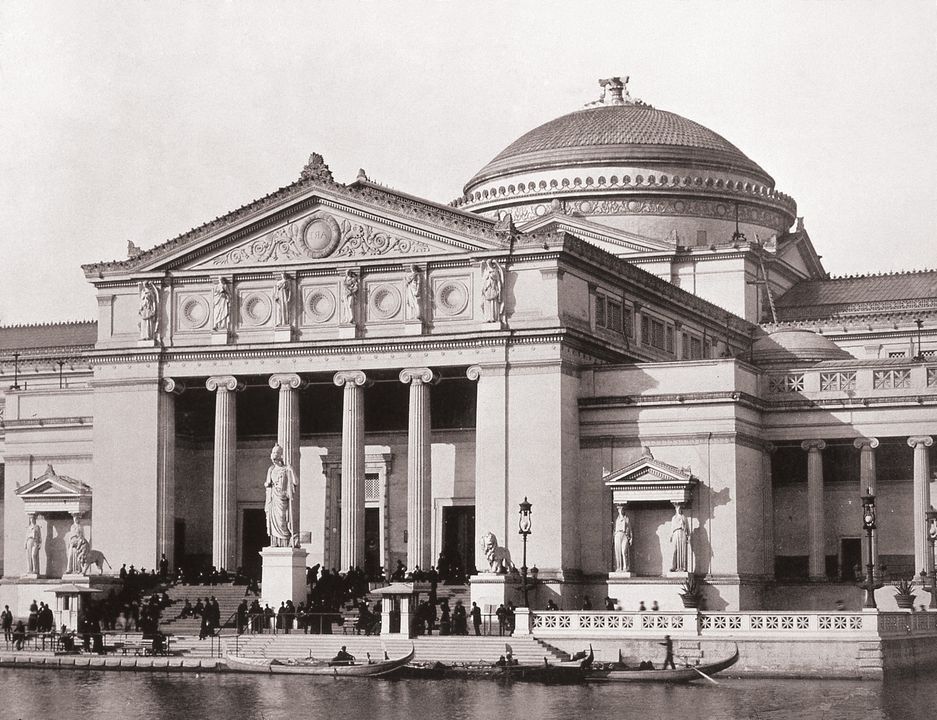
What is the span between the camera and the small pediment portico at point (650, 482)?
3012 inches

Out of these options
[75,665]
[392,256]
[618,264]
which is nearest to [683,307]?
[618,264]

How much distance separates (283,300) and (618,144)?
1081 inches

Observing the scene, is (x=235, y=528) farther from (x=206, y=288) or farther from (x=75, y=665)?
(x=75, y=665)

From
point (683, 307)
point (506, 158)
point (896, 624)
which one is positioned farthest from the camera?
point (506, 158)

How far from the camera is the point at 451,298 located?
79625mm

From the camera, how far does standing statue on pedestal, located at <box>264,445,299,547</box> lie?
2825 inches

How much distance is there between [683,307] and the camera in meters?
90.5

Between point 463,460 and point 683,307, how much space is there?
1326cm

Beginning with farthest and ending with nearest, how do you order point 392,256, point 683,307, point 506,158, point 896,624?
1. point 506,158
2. point 683,307
3. point 392,256
4. point 896,624

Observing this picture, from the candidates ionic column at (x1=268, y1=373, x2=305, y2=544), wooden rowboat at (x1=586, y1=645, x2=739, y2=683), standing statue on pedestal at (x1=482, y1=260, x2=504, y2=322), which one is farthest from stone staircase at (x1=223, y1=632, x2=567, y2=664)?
standing statue on pedestal at (x1=482, y1=260, x2=504, y2=322)

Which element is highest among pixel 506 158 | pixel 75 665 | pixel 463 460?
pixel 506 158

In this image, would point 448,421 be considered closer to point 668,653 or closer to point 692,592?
point 692,592

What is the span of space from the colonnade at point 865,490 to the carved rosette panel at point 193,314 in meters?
24.8

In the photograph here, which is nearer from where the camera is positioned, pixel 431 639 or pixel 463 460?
pixel 431 639
